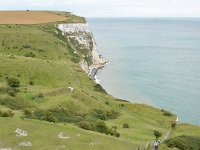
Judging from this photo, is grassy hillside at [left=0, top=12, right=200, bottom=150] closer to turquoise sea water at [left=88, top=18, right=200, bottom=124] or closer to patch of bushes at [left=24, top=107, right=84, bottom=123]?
patch of bushes at [left=24, top=107, right=84, bottom=123]

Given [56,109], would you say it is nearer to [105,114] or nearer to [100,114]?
[100,114]

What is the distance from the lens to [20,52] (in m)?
90.1

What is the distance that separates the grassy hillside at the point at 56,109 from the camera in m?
29.1

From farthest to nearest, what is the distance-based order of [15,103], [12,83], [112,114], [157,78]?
[157,78] < [12,83] < [112,114] < [15,103]

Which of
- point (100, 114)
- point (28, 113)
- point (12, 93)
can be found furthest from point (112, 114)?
point (28, 113)

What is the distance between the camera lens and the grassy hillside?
95.4 ft

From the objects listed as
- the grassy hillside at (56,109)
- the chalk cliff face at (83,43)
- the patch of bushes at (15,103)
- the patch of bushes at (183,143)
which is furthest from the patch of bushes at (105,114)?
the chalk cliff face at (83,43)

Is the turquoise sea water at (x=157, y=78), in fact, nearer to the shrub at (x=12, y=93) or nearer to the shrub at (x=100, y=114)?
the shrub at (x=100, y=114)

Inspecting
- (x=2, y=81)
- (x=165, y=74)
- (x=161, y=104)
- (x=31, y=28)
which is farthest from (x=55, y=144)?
(x=165, y=74)

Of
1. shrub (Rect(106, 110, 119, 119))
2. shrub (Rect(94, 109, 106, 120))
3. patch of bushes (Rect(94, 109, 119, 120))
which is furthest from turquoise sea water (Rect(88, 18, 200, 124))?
shrub (Rect(94, 109, 106, 120))

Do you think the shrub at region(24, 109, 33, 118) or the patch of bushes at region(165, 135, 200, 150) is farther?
the shrub at region(24, 109, 33, 118)

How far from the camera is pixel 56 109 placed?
42.9 meters

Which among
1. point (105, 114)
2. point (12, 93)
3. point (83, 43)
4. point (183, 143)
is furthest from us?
point (83, 43)

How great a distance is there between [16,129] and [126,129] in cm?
1640
